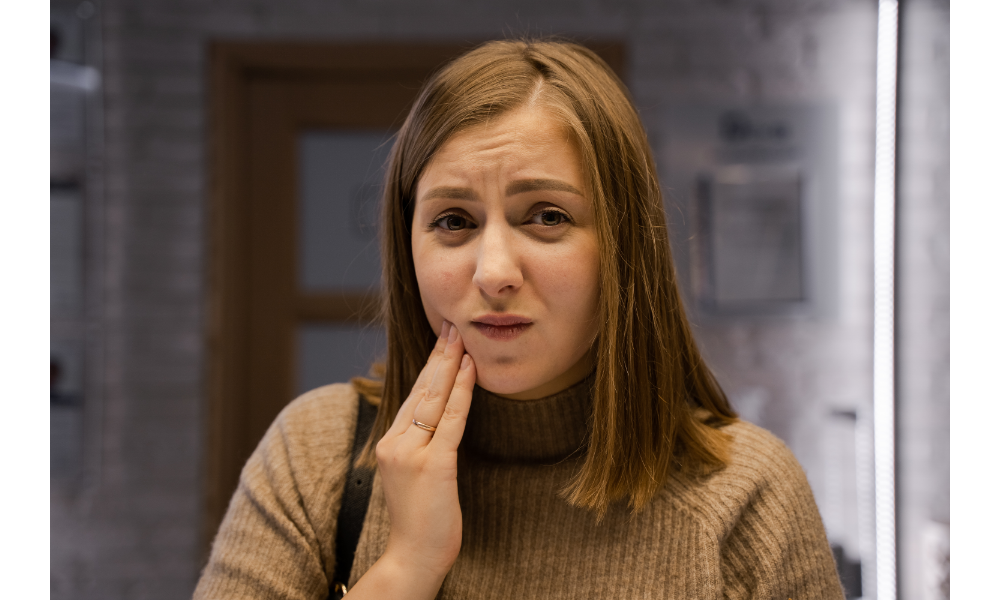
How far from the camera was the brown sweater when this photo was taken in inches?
34.4

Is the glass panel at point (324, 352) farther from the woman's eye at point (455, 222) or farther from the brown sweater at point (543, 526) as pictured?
the woman's eye at point (455, 222)

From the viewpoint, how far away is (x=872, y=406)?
253 cm

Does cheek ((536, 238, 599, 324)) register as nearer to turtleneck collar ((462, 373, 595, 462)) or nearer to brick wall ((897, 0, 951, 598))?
turtleneck collar ((462, 373, 595, 462))

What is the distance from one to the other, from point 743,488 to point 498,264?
43cm

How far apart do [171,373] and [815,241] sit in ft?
8.03

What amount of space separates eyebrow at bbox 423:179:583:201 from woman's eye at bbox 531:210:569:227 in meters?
0.03

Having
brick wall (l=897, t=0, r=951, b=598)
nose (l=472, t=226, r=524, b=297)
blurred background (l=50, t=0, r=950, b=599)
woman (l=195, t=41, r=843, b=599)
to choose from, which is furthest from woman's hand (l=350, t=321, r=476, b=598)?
brick wall (l=897, t=0, r=951, b=598)

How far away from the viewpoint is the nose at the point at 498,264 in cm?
83

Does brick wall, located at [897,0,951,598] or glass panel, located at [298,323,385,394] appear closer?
brick wall, located at [897,0,951,598]

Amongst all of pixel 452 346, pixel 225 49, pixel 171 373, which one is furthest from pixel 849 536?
pixel 225 49

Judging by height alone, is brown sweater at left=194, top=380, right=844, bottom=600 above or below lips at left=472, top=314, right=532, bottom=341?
below

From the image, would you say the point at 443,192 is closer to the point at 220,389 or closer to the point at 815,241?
the point at 220,389

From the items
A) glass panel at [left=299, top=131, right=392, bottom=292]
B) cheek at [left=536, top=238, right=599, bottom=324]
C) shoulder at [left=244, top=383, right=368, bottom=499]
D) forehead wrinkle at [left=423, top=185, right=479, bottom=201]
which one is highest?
glass panel at [left=299, top=131, right=392, bottom=292]

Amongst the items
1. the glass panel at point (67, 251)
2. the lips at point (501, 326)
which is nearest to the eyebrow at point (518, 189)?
the lips at point (501, 326)
